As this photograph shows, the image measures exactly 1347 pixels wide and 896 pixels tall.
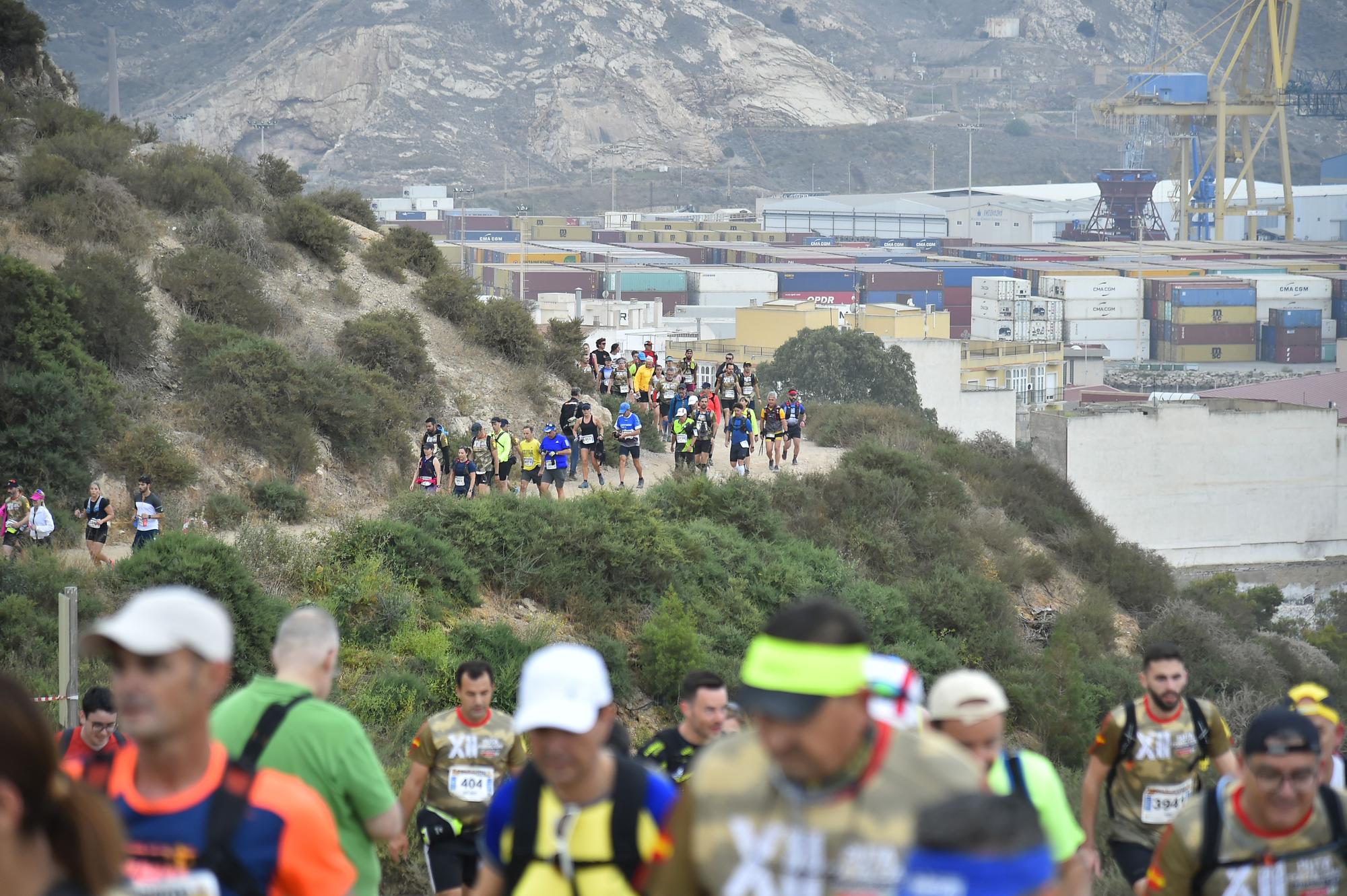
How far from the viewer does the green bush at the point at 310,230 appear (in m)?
30.7

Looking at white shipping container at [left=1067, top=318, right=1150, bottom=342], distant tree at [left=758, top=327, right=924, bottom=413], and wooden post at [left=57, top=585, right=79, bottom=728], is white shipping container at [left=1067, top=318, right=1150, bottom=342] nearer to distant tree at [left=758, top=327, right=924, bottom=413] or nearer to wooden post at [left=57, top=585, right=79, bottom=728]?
distant tree at [left=758, top=327, right=924, bottom=413]

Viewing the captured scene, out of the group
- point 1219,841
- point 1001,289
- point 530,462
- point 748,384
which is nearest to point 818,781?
point 1219,841

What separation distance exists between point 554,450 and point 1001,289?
232ft

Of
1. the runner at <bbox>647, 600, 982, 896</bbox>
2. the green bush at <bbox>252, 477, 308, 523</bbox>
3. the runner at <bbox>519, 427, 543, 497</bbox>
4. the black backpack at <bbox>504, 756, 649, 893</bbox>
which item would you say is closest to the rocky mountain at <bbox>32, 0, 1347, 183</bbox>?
the green bush at <bbox>252, 477, 308, 523</bbox>

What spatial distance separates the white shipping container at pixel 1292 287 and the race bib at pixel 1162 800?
309 feet

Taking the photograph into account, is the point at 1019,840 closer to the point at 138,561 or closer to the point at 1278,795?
the point at 1278,795

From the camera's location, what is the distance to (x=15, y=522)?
55.6 feet

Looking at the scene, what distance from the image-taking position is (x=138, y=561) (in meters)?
15.9

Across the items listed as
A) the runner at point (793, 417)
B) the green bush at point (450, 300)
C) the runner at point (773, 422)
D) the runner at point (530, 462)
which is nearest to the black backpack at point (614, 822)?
the runner at point (530, 462)

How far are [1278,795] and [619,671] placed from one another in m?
13.7

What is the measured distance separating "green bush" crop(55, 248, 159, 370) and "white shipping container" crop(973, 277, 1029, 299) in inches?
2710

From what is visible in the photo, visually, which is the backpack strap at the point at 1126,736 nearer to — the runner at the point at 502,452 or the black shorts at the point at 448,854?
the black shorts at the point at 448,854

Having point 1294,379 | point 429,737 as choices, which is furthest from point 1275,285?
point 429,737

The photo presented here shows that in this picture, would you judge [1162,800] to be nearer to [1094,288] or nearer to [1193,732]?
[1193,732]
